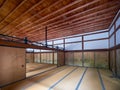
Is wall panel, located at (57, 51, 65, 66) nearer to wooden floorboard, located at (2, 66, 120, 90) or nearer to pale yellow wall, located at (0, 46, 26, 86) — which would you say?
wooden floorboard, located at (2, 66, 120, 90)

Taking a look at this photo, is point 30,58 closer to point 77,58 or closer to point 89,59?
point 77,58

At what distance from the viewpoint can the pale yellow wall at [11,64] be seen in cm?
409

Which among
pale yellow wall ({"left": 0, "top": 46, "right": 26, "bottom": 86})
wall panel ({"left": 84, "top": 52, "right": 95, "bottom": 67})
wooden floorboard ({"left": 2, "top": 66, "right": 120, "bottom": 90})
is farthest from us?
wall panel ({"left": 84, "top": 52, "right": 95, "bottom": 67})

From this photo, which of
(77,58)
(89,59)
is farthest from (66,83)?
(77,58)

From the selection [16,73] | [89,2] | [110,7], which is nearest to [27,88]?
[16,73]

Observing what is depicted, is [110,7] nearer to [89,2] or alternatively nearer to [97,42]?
[89,2]

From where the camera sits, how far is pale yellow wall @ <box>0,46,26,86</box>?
409cm

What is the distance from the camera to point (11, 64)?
14.9 feet

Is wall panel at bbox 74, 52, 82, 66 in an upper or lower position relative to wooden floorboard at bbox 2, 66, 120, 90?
upper

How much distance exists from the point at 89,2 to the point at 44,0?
2.27 meters

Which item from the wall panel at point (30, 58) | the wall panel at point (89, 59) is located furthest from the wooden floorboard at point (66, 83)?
the wall panel at point (30, 58)

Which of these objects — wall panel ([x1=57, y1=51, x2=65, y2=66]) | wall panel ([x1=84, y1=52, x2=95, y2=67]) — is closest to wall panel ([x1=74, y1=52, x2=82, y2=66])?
wall panel ([x1=84, y1=52, x2=95, y2=67])

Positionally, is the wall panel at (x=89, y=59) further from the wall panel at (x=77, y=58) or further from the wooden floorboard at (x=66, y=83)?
the wooden floorboard at (x=66, y=83)

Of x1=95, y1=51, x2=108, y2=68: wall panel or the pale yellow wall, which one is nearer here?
the pale yellow wall
